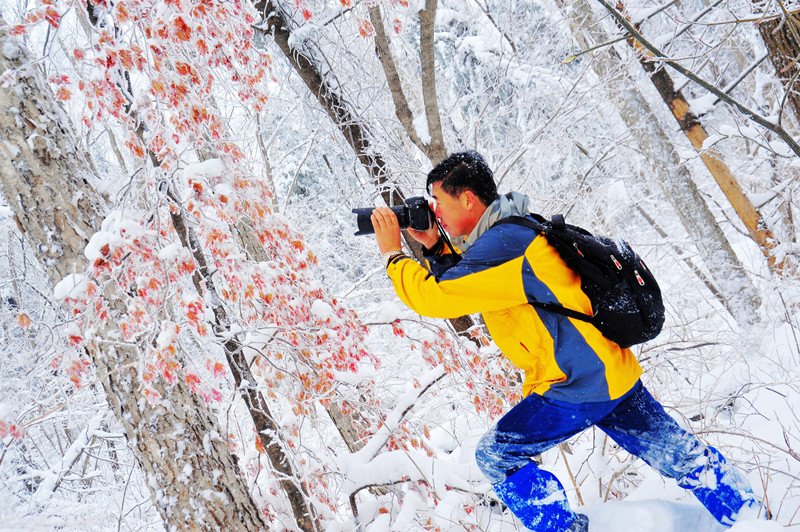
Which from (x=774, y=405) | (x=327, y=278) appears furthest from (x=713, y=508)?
(x=327, y=278)

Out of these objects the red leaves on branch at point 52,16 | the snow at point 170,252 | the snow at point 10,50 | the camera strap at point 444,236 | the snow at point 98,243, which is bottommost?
the camera strap at point 444,236

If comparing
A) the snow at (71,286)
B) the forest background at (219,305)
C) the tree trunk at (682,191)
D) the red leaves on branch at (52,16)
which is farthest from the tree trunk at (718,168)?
the snow at (71,286)

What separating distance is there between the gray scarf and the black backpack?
8 centimetres

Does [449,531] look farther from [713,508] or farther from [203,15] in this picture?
[203,15]

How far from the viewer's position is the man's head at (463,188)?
2.18 m

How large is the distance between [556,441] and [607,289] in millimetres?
717

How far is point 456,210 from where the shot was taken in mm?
2225

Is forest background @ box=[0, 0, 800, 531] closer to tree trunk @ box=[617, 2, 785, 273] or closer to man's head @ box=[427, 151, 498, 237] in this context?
man's head @ box=[427, 151, 498, 237]

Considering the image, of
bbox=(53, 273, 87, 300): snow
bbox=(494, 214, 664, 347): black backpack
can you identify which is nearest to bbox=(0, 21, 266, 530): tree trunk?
bbox=(53, 273, 87, 300): snow

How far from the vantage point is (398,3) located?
3.22 metres

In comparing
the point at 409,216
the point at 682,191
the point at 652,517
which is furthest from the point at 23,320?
the point at 682,191

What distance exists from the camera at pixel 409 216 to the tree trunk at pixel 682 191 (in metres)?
4.73

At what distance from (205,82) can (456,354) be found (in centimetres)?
226

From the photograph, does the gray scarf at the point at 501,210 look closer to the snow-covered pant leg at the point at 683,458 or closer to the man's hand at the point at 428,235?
the man's hand at the point at 428,235
